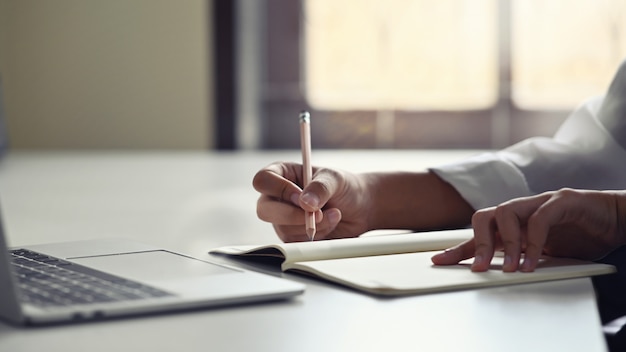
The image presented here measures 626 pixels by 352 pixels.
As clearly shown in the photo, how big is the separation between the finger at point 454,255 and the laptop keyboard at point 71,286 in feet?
0.80

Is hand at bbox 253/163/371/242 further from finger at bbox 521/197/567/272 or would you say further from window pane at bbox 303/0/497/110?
window pane at bbox 303/0/497/110

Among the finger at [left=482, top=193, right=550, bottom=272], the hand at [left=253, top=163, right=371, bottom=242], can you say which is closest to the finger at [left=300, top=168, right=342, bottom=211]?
the hand at [left=253, top=163, right=371, bottom=242]

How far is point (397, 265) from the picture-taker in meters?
0.78

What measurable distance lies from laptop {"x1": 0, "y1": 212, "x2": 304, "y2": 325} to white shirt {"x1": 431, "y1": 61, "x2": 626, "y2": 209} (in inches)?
18.5

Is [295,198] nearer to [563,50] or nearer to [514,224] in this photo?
[514,224]

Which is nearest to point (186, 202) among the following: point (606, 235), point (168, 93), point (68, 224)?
point (68, 224)

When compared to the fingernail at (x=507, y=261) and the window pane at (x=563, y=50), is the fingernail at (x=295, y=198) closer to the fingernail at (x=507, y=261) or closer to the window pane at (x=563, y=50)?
the fingernail at (x=507, y=261)

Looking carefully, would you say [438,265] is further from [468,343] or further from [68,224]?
[68,224]

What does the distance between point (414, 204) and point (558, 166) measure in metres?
0.17

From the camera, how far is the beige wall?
479cm

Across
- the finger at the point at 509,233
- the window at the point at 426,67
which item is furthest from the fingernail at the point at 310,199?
the window at the point at 426,67

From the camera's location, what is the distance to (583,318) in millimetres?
589

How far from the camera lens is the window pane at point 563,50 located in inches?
171

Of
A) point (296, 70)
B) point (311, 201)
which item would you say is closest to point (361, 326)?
point (311, 201)
